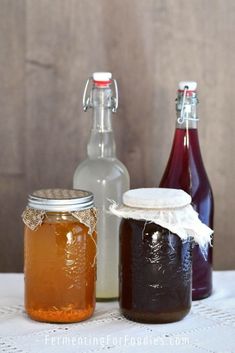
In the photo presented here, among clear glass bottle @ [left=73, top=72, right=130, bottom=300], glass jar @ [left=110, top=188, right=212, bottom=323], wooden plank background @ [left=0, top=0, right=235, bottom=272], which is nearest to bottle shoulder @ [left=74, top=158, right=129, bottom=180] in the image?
clear glass bottle @ [left=73, top=72, right=130, bottom=300]

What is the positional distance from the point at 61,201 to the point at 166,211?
0.13 m

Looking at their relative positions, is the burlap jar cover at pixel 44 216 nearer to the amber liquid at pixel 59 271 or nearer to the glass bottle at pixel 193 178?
the amber liquid at pixel 59 271

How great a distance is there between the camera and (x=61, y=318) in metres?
0.88

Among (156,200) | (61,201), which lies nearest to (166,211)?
(156,200)

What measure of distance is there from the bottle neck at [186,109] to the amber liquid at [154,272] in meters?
0.20

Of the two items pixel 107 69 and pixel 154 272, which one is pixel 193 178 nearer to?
pixel 154 272

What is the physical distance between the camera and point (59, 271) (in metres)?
0.89

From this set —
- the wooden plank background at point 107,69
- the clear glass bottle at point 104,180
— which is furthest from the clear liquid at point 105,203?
the wooden plank background at point 107,69

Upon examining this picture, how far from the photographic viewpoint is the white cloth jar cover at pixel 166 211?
2.80 feet

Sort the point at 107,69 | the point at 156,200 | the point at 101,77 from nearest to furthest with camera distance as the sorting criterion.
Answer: the point at 156,200 < the point at 101,77 < the point at 107,69

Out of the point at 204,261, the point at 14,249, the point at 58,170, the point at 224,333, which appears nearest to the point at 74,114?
the point at 58,170

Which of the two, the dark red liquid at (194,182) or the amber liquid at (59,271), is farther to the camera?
the dark red liquid at (194,182)

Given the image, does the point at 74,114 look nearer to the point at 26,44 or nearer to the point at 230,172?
the point at 26,44

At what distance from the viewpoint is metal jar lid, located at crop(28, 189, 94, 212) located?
0.87 meters
